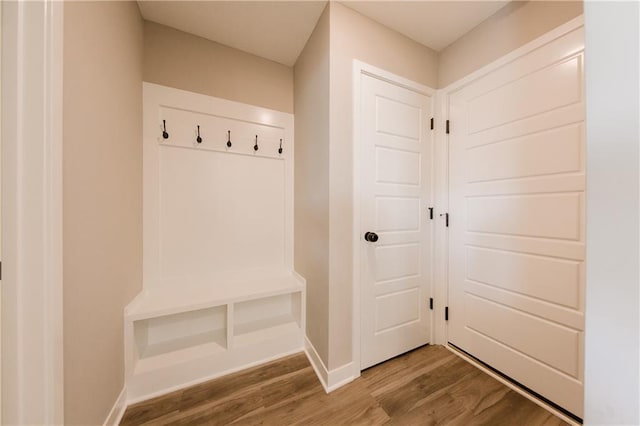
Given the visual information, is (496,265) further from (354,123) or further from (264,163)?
(264,163)

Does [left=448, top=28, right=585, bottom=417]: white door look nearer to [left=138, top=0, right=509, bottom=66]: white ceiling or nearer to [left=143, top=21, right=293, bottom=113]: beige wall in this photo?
[left=138, top=0, right=509, bottom=66]: white ceiling

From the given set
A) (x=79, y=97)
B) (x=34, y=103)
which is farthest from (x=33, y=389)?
(x=79, y=97)

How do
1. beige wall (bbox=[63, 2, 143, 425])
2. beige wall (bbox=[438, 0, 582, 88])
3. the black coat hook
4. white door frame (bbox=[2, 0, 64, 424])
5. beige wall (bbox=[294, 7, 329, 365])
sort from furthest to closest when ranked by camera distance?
the black coat hook
beige wall (bbox=[294, 7, 329, 365])
beige wall (bbox=[438, 0, 582, 88])
beige wall (bbox=[63, 2, 143, 425])
white door frame (bbox=[2, 0, 64, 424])

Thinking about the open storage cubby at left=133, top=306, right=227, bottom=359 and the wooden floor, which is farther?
the open storage cubby at left=133, top=306, right=227, bottom=359

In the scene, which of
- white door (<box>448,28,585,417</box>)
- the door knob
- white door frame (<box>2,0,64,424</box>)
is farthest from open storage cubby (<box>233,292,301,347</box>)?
white door (<box>448,28,585,417</box>)

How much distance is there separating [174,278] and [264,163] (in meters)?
1.13

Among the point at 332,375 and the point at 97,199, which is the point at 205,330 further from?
the point at 97,199

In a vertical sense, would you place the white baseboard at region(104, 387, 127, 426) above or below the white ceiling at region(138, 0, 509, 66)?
below

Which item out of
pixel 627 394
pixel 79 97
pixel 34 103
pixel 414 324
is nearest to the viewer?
pixel 627 394

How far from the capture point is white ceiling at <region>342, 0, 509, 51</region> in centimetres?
137

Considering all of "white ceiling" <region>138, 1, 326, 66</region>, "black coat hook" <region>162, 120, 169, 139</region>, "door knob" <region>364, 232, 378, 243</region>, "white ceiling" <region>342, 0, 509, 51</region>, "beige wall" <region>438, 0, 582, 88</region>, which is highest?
"white ceiling" <region>138, 1, 326, 66</region>

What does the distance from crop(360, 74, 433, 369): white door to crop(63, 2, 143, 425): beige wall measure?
135 centimetres

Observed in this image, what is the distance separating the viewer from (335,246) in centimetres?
137

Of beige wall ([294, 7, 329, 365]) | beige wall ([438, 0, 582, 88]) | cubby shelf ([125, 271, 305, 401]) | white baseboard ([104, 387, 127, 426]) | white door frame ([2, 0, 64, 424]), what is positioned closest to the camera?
white door frame ([2, 0, 64, 424])
